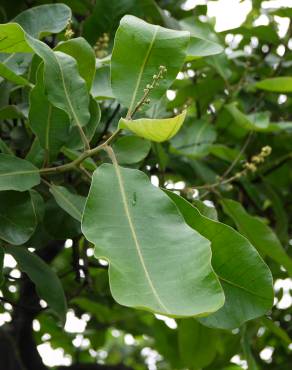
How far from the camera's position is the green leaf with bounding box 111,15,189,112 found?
971mm

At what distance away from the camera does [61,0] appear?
4.86 feet

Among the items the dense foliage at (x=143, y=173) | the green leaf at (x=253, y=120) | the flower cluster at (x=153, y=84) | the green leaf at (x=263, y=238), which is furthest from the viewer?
the green leaf at (x=253, y=120)

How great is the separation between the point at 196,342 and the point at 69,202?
1.77 ft

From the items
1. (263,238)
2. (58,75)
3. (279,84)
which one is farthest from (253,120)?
(58,75)

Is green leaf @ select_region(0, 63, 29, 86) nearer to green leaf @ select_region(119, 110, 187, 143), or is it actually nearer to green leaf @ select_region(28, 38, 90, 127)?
green leaf @ select_region(28, 38, 90, 127)

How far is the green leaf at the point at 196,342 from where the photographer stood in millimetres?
1430

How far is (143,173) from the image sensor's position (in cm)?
93

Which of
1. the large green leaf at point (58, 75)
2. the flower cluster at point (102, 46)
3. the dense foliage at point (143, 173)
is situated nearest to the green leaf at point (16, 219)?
the dense foliage at point (143, 173)

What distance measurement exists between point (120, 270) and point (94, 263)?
3.15 feet

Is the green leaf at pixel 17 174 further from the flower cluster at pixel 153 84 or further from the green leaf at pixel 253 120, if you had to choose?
the green leaf at pixel 253 120

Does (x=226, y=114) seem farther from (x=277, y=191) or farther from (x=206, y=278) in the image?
(x=206, y=278)

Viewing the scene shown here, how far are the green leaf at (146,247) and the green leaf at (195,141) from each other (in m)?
0.67

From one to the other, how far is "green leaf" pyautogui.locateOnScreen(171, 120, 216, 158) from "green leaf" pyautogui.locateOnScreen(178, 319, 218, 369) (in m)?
0.36

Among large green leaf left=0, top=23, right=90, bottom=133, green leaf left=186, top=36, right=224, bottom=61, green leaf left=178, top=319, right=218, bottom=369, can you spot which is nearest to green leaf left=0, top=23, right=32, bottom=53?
large green leaf left=0, top=23, right=90, bottom=133
